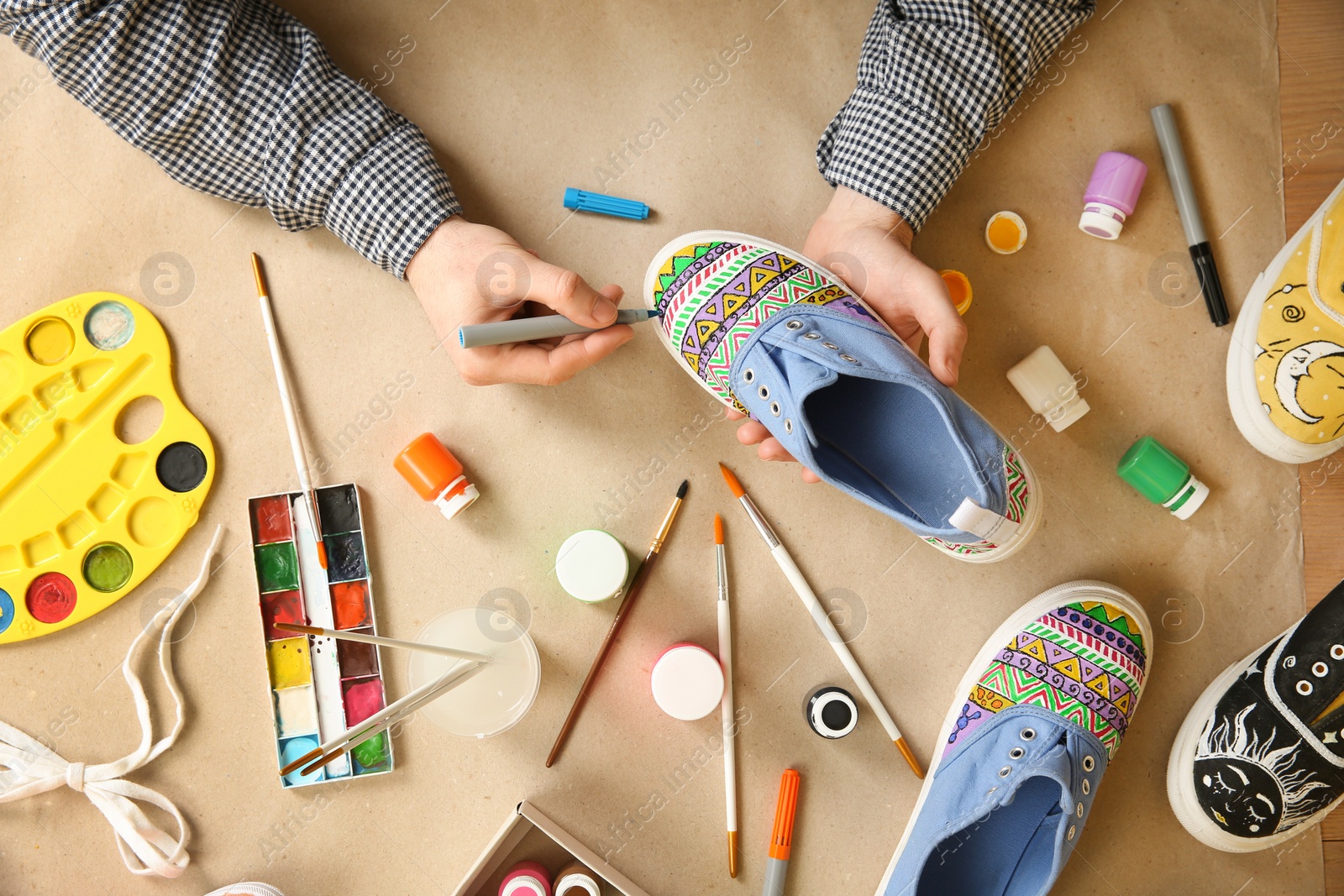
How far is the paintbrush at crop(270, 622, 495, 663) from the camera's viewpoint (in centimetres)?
80

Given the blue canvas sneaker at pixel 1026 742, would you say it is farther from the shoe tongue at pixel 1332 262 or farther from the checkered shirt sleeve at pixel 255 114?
the checkered shirt sleeve at pixel 255 114

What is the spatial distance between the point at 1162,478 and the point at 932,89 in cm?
59

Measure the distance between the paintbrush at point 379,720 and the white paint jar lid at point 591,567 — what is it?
17 centimetres

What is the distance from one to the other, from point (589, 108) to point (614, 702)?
2.75 ft

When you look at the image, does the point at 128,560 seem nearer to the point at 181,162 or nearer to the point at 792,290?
the point at 181,162

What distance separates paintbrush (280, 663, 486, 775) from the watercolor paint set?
0.18 m

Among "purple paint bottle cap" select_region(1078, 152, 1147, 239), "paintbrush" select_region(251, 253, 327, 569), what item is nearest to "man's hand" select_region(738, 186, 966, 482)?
"purple paint bottle cap" select_region(1078, 152, 1147, 239)

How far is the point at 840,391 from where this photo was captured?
97 centimetres

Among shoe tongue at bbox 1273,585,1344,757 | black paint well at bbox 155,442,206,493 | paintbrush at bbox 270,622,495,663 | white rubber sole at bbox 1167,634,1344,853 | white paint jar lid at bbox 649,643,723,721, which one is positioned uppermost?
black paint well at bbox 155,442,206,493

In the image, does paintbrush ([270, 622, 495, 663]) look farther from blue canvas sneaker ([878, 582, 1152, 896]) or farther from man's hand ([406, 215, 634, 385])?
blue canvas sneaker ([878, 582, 1152, 896])

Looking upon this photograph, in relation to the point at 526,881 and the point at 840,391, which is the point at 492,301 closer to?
the point at 840,391

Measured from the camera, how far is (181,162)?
1.00m

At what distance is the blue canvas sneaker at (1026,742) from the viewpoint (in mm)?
1001

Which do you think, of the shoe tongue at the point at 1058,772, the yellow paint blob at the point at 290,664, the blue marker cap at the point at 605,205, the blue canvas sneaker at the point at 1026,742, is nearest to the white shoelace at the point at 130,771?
the yellow paint blob at the point at 290,664
